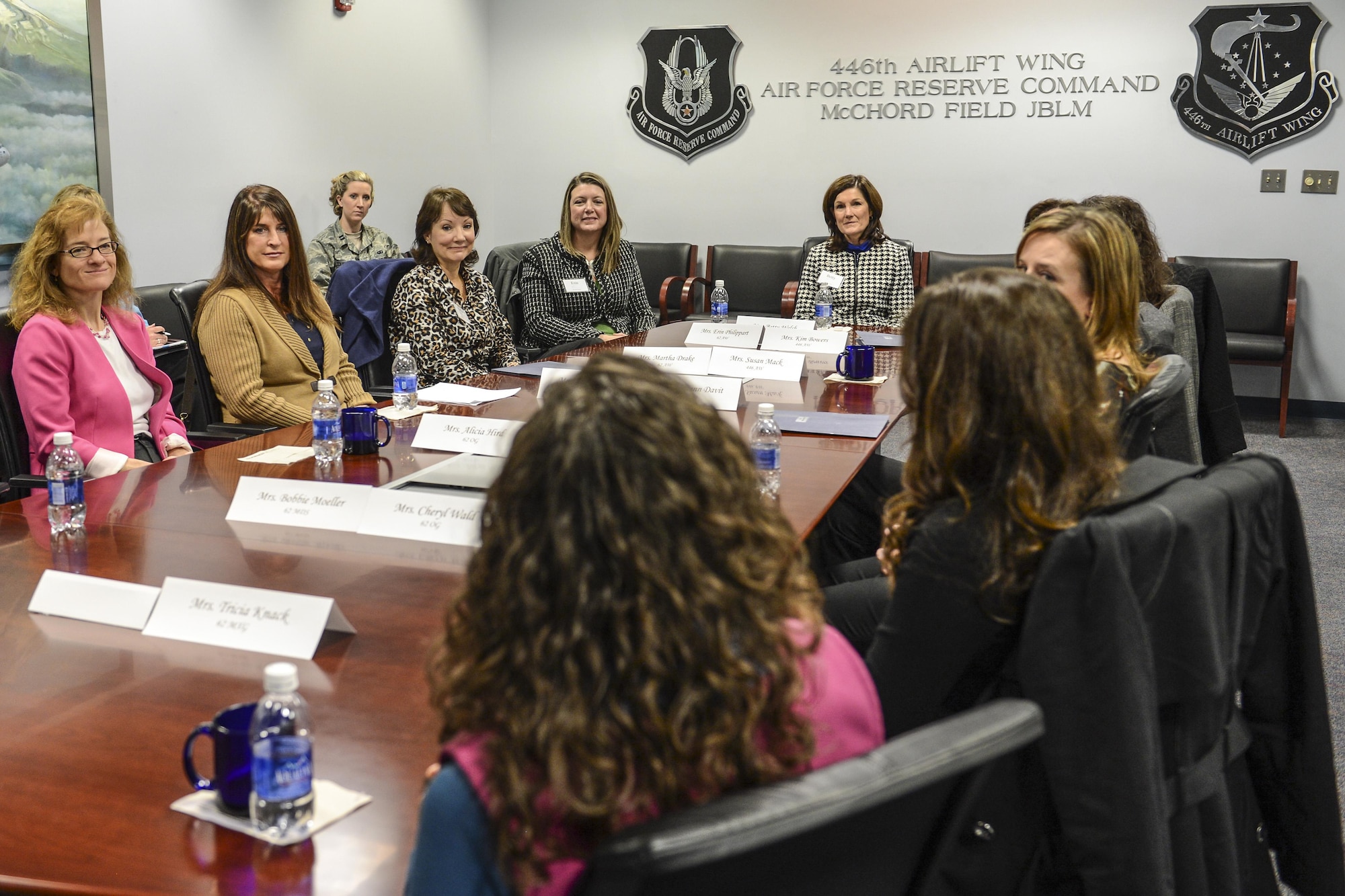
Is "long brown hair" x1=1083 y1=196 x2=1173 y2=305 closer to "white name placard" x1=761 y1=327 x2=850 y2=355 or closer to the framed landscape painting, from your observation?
"white name placard" x1=761 y1=327 x2=850 y2=355

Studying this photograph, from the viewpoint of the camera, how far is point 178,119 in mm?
5148

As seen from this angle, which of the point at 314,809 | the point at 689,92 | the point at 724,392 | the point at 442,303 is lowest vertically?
the point at 314,809

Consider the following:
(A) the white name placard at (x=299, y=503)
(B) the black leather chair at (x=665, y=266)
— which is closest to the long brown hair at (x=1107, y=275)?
(A) the white name placard at (x=299, y=503)

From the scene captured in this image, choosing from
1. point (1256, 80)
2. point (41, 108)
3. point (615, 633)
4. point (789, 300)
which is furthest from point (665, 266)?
point (615, 633)

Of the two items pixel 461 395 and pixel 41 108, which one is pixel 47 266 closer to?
pixel 461 395

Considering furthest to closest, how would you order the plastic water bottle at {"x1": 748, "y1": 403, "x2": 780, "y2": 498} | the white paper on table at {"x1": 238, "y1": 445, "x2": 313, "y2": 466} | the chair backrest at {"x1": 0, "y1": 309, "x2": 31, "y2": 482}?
the chair backrest at {"x1": 0, "y1": 309, "x2": 31, "y2": 482}, the white paper on table at {"x1": 238, "y1": 445, "x2": 313, "y2": 466}, the plastic water bottle at {"x1": 748, "y1": 403, "x2": 780, "y2": 498}

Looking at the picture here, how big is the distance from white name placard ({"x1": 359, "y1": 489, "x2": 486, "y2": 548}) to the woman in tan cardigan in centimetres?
140

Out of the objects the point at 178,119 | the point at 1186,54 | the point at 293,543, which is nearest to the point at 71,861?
the point at 293,543

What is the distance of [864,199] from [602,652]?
464 cm

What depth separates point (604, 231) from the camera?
4992mm

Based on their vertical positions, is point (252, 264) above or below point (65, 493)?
above

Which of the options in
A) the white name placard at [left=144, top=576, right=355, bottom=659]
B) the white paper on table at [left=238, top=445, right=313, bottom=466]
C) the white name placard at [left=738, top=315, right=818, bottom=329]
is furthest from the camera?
the white name placard at [left=738, top=315, right=818, bottom=329]

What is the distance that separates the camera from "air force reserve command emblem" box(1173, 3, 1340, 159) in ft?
20.5

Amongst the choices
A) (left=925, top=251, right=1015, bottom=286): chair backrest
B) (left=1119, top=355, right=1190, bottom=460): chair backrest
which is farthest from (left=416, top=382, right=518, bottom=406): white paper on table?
(left=925, top=251, right=1015, bottom=286): chair backrest
